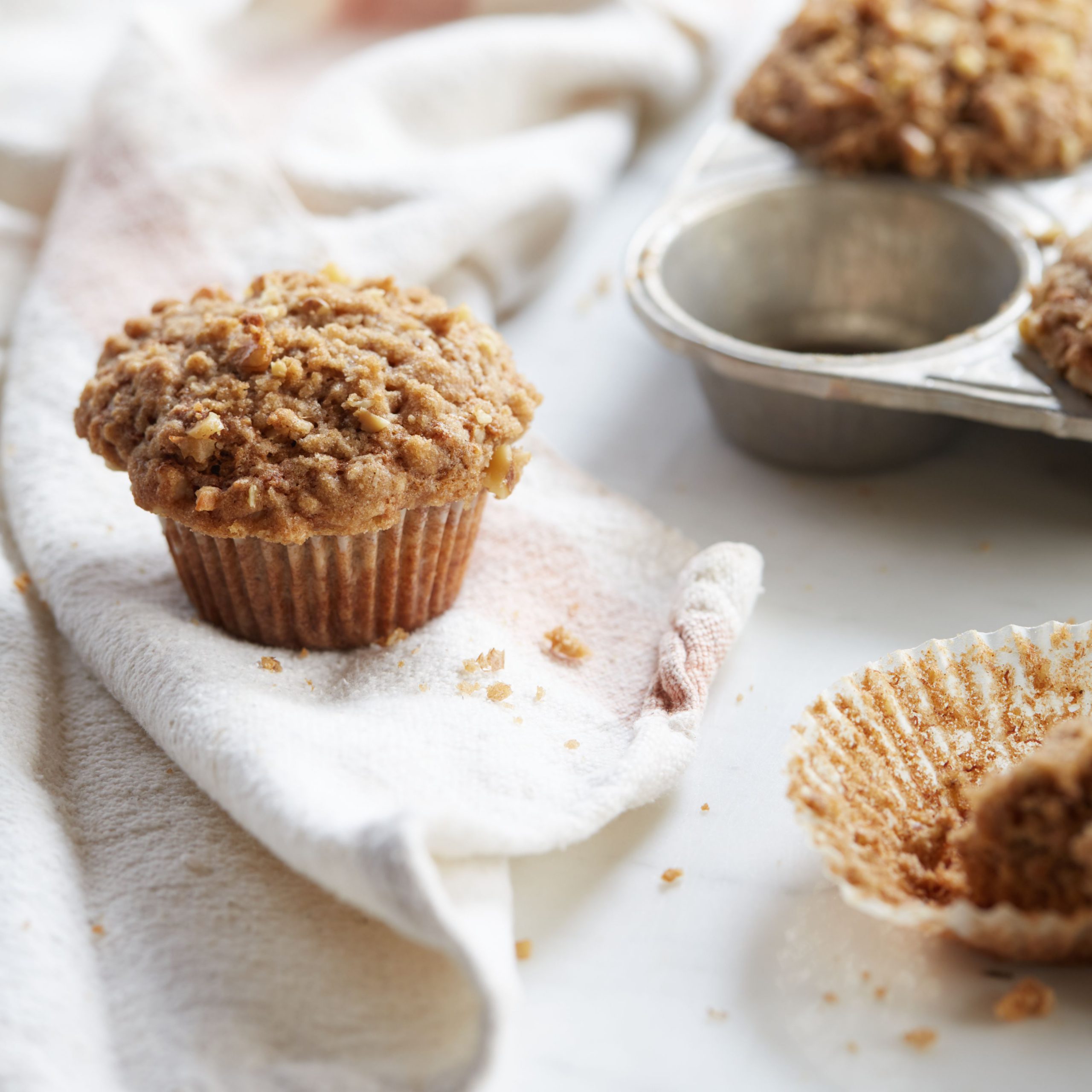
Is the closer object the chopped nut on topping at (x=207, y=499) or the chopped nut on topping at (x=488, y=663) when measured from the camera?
the chopped nut on topping at (x=207, y=499)

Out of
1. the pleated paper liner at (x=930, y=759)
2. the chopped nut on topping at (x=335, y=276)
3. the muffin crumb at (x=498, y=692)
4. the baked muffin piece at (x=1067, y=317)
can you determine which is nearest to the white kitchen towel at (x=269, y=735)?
the muffin crumb at (x=498, y=692)

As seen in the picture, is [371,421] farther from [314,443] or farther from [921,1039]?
[921,1039]

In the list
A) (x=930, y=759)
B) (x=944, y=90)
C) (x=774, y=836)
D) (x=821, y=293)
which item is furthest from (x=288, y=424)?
(x=944, y=90)

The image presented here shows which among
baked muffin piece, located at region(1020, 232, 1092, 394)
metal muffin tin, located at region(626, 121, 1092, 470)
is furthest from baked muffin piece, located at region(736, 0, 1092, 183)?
baked muffin piece, located at region(1020, 232, 1092, 394)

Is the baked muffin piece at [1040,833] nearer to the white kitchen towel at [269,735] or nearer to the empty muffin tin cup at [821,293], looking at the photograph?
the white kitchen towel at [269,735]

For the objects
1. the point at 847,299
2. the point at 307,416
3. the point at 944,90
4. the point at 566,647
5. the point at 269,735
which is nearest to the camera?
the point at 269,735
